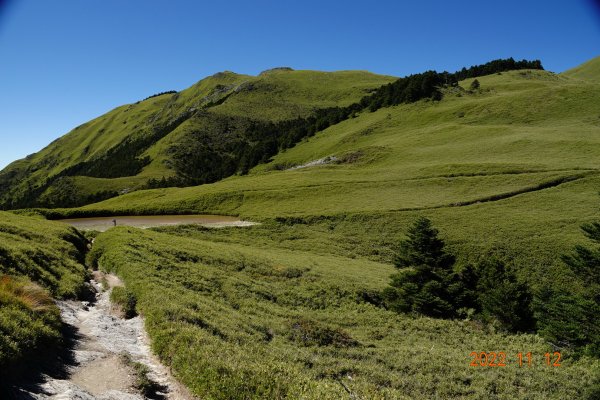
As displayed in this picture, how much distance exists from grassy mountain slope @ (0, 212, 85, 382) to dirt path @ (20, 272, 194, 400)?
2.63ft

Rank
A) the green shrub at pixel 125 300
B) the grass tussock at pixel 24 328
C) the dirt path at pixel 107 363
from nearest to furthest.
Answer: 1. the grass tussock at pixel 24 328
2. the dirt path at pixel 107 363
3. the green shrub at pixel 125 300

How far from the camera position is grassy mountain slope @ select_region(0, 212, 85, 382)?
911 centimetres

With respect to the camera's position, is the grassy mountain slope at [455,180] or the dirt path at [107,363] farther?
the grassy mountain slope at [455,180]

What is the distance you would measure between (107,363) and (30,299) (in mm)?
4024

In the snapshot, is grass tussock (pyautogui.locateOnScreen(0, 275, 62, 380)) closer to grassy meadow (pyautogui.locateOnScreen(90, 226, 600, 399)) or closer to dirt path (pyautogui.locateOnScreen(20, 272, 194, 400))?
dirt path (pyautogui.locateOnScreen(20, 272, 194, 400))

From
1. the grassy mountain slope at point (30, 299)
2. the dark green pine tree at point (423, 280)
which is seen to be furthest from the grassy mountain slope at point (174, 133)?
the dark green pine tree at point (423, 280)

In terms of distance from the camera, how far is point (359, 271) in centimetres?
3619

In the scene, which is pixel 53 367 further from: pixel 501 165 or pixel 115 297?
pixel 501 165

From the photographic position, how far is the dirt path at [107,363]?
8.96 meters

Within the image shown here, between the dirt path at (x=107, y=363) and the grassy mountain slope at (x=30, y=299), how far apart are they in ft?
2.63

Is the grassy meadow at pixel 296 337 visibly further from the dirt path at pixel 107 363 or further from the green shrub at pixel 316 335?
the dirt path at pixel 107 363

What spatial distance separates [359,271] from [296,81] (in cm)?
17326

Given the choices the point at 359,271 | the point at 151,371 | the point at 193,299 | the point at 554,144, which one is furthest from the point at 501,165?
the point at 151,371

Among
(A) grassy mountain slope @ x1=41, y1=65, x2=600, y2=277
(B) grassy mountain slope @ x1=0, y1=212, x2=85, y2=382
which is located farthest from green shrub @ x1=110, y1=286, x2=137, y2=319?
(A) grassy mountain slope @ x1=41, y1=65, x2=600, y2=277
